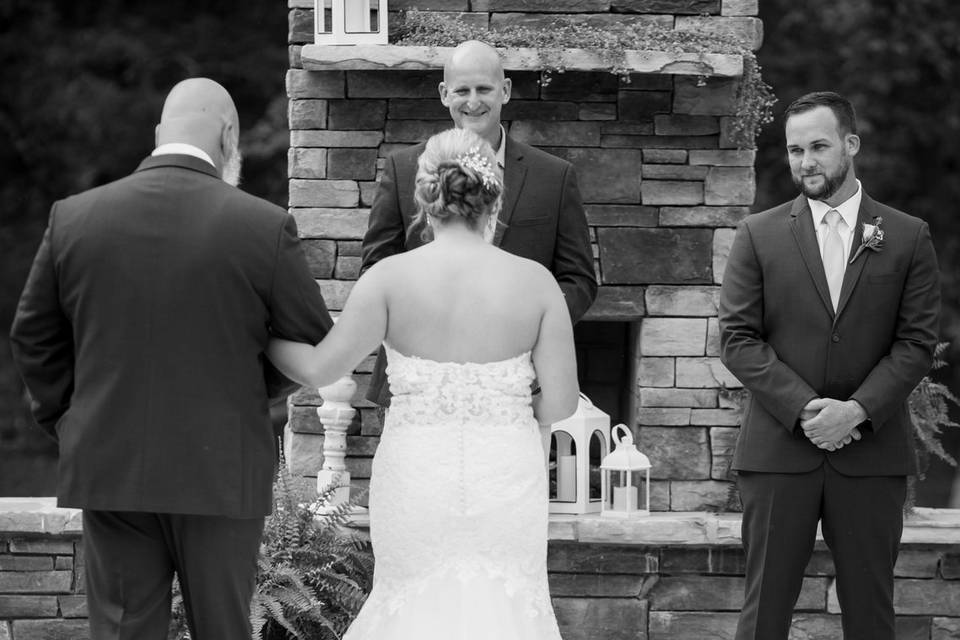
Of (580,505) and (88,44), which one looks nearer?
(580,505)

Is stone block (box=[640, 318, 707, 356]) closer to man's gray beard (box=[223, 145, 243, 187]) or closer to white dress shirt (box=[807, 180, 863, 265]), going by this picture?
white dress shirt (box=[807, 180, 863, 265])

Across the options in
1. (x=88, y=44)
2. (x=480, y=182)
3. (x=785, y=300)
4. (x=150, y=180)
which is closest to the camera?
(x=150, y=180)

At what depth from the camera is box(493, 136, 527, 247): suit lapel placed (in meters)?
4.32

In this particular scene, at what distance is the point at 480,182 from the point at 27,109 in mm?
8773

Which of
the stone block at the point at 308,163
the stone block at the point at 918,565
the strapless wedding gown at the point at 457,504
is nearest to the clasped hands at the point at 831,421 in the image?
the strapless wedding gown at the point at 457,504

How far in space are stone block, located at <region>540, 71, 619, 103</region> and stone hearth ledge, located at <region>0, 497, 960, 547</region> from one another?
5.20 ft

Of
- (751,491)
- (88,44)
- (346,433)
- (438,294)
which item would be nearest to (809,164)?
(751,491)

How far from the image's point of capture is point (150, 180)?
Answer: 323 centimetres

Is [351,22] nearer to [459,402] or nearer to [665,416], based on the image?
[665,416]

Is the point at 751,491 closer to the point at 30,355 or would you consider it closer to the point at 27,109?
the point at 30,355

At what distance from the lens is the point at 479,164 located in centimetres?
349

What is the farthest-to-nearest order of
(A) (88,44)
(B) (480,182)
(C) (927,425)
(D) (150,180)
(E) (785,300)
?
(A) (88,44) < (C) (927,425) < (E) (785,300) < (B) (480,182) < (D) (150,180)

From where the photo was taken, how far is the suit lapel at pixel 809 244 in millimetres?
4094

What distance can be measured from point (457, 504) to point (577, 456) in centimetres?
181
